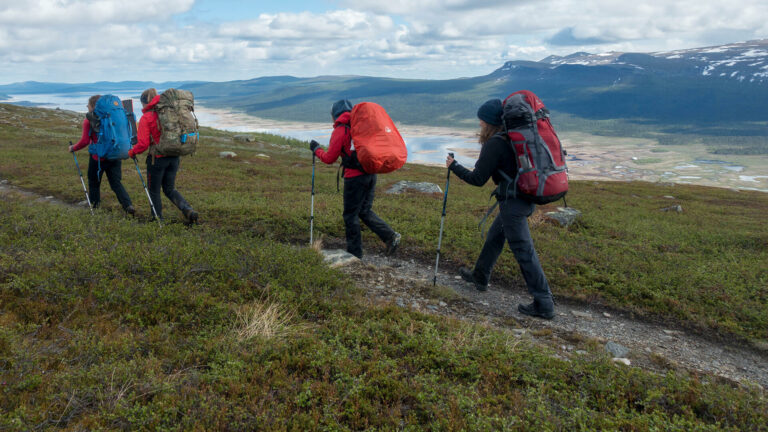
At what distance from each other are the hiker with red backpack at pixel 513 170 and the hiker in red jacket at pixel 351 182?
6.77 feet

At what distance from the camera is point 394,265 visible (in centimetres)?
999

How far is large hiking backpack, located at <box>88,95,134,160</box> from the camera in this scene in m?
10.7

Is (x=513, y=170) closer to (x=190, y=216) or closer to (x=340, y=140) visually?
(x=340, y=140)

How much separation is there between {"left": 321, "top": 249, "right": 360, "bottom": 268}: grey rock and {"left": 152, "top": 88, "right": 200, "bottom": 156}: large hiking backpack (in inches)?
164

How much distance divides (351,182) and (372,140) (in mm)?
1103

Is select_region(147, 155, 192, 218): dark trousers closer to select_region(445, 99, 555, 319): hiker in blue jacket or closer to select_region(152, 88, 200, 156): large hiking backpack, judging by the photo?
select_region(152, 88, 200, 156): large hiking backpack

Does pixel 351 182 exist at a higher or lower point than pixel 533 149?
lower

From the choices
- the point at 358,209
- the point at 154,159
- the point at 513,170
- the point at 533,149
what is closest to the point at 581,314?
the point at 513,170

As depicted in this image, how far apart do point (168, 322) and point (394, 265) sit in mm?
5396

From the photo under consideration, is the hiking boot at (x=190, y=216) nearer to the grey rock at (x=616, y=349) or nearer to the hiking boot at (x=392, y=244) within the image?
the hiking boot at (x=392, y=244)

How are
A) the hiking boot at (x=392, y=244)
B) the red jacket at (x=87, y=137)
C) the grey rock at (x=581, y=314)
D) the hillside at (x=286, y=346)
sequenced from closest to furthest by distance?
the hillside at (x=286, y=346) < the grey rock at (x=581, y=314) < the hiking boot at (x=392, y=244) < the red jacket at (x=87, y=137)

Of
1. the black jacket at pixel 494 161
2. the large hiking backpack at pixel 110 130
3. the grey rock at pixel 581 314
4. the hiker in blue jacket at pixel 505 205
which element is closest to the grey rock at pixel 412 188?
the large hiking backpack at pixel 110 130

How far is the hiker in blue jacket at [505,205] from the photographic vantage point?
6.77 metres

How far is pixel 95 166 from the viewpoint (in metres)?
11.3
